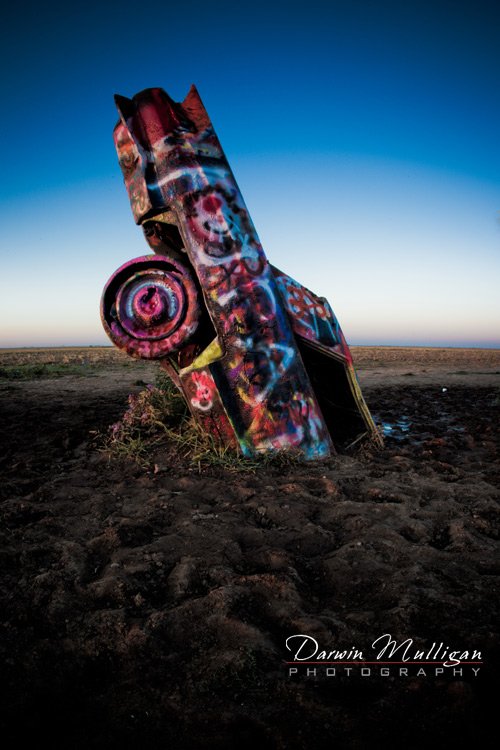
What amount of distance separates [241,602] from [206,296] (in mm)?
2361

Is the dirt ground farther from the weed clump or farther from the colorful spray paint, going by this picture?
the colorful spray paint

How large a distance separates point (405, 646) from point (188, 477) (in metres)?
1.89

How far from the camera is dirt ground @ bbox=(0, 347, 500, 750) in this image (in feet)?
3.53

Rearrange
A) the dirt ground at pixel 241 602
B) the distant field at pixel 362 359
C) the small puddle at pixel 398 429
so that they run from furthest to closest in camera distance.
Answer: the distant field at pixel 362 359 < the small puddle at pixel 398 429 < the dirt ground at pixel 241 602

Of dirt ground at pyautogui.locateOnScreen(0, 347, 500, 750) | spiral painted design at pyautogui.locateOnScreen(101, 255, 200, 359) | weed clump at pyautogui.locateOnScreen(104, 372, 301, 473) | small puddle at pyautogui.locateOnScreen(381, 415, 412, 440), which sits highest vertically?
spiral painted design at pyautogui.locateOnScreen(101, 255, 200, 359)

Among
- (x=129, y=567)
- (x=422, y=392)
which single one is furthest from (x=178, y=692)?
(x=422, y=392)

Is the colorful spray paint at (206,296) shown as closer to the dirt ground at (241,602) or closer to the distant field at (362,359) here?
the dirt ground at (241,602)

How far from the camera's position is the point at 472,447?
13.1 ft

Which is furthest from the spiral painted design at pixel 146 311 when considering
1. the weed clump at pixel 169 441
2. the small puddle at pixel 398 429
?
the small puddle at pixel 398 429

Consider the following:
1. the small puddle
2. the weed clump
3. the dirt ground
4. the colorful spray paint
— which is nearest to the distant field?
the weed clump

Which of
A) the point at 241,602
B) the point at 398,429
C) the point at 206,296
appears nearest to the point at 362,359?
the point at 398,429

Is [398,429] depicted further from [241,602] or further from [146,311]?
[241,602]

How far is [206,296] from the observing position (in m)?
3.34

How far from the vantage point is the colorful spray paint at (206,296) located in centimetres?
327
